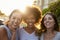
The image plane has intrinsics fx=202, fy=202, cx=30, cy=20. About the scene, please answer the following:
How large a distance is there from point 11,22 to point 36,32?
592 millimetres

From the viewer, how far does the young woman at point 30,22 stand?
3.68 meters

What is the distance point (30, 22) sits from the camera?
3.66m

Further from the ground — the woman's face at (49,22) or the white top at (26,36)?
the woman's face at (49,22)

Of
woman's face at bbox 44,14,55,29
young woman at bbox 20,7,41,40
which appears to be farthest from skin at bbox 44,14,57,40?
young woman at bbox 20,7,41,40

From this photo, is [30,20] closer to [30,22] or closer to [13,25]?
[30,22]

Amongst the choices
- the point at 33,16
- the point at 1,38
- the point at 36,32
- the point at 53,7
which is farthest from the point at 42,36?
the point at 53,7

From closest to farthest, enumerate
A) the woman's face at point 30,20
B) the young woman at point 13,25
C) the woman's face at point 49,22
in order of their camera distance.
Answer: the young woman at point 13,25 → the woman's face at point 49,22 → the woman's face at point 30,20

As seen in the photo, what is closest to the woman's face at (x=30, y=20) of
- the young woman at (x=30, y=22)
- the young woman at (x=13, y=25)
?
the young woman at (x=30, y=22)

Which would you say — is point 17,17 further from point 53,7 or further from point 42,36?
point 53,7

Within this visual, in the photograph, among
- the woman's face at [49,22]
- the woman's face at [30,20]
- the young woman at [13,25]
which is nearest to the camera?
the young woman at [13,25]

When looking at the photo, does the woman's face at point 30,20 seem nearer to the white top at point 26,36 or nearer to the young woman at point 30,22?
the young woman at point 30,22

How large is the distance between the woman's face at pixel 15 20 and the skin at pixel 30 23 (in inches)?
12.4

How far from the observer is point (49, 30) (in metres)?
3.67

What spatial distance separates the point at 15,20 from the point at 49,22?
0.63 m
